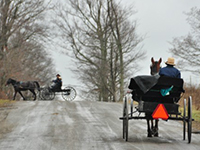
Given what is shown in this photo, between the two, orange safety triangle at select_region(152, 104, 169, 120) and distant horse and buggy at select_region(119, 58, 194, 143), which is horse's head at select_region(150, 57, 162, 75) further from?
orange safety triangle at select_region(152, 104, 169, 120)

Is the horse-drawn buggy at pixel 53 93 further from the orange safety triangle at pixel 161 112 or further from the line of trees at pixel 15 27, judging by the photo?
the orange safety triangle at pixel 161 112

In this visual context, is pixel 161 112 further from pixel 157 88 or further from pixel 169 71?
pixel 169 71

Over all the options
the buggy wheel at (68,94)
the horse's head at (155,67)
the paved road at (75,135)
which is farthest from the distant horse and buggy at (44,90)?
the horse's head at (155,67)

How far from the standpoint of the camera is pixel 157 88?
10984 millimetres

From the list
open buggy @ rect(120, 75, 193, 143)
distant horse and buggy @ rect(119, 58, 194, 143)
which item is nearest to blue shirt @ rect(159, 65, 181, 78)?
distant horse and buggy @ rect(119, 58, 194, 143)

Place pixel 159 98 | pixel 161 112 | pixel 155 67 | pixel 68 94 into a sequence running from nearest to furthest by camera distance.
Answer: pixel 161 112 < pixel 159 98 < pixel 155 67 < pixel 68 94

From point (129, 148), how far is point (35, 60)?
6246cm

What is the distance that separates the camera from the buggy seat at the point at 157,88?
1076 cm

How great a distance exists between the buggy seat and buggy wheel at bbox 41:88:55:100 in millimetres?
21945

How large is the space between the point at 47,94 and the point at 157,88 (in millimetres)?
22823

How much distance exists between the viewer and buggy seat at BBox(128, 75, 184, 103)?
10758 millimetres

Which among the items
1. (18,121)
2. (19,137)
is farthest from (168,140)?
(18,121)

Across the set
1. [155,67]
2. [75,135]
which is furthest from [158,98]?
[75,135]

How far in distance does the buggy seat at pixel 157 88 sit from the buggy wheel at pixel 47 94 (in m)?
21.9
